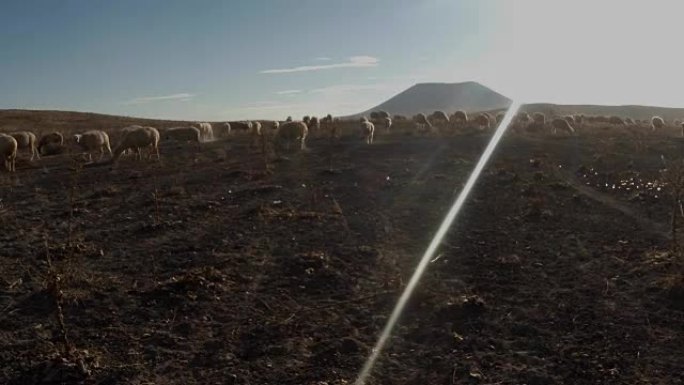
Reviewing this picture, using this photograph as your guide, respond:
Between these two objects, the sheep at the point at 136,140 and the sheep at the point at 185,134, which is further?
the sheep at the point at 185,134

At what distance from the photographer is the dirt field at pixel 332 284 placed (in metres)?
6.34

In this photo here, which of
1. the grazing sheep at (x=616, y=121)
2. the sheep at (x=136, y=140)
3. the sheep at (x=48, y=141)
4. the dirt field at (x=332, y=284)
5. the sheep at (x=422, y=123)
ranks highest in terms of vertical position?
the grazing sheep at (x=616, y=121)

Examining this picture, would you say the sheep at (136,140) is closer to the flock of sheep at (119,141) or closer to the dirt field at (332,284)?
the flock of sheep at (119,141)

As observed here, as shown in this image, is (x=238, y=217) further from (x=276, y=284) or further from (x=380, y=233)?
(x=276, y=284)

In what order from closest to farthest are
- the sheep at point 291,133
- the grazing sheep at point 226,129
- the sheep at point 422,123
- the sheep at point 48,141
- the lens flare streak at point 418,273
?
the lens flare streak at point 418,273
the sheep at point 291,133
the sheep at point 48,141
the sheep at point 422,123
the grazing sheep at point 226,129

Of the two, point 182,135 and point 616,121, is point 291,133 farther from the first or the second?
point 616,121

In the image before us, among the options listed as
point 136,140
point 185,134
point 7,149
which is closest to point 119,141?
point 136,140

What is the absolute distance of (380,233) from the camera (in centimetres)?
1161

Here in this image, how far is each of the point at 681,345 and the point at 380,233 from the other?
5.92 meters

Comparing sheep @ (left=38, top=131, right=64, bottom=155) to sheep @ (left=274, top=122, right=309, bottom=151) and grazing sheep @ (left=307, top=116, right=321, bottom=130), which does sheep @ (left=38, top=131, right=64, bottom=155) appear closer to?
sheep @ (left=274, top=122, right=309, bottom=151)

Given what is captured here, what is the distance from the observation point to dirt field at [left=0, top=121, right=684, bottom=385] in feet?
20.8

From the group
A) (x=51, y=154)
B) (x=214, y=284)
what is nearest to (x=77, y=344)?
(x=214, y=284)

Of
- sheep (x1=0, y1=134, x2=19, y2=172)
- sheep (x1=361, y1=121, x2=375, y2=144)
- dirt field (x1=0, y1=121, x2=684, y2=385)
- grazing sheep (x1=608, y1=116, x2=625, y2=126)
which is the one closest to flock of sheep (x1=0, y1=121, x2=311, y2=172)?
sheep (x1=0, y1=134, x2=19, y2=172)

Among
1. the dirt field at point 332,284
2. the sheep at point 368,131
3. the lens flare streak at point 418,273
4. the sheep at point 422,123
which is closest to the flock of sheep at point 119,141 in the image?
the sheep at point 368,131
